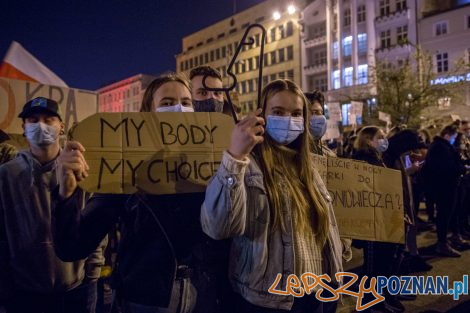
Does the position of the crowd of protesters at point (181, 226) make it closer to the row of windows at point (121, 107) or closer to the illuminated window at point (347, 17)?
the illuminated window at point (347, 17)

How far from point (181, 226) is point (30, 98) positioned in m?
4.21

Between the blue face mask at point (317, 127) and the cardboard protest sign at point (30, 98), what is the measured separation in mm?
3031

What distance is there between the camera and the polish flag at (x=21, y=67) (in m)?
5.76

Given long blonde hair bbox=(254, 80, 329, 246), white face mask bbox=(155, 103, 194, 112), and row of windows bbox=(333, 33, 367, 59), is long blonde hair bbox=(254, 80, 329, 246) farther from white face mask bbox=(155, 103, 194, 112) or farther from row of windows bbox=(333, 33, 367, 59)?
row of windows bbox=(333, 33, 367, 59)

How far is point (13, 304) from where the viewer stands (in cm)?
246

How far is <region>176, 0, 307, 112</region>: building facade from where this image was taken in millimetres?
51500

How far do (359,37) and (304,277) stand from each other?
42633mm

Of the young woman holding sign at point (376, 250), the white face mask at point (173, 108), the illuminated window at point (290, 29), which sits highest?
the illuminated window at point (290, 29)

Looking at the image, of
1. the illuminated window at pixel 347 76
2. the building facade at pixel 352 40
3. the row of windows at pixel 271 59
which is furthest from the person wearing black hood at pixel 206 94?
the row of windows at pixel 271 59

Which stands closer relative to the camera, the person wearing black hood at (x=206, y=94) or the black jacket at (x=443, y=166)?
the person wearing black hood at (x=206, y=94)

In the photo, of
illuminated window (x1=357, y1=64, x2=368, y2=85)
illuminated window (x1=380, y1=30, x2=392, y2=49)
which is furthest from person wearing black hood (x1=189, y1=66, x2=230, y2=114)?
illuminated window (x1=380, y1=30, x2=392, y2=49)

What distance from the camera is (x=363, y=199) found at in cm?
296

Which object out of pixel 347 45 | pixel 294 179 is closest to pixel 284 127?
pixel 294 179

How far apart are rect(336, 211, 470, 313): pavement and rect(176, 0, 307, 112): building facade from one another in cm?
4001
